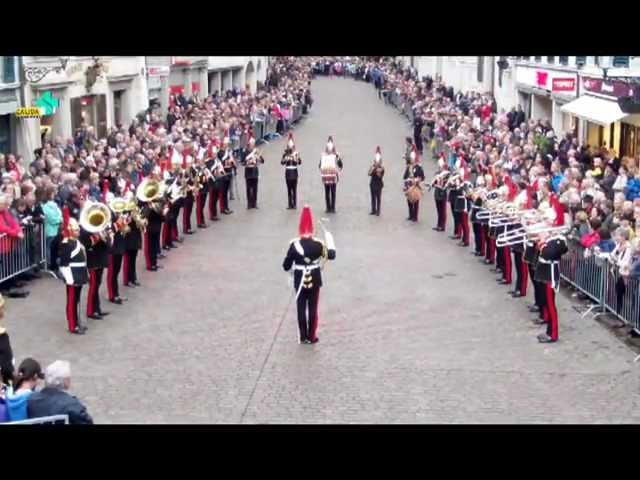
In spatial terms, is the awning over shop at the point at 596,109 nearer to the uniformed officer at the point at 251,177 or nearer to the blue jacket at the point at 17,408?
the uniformed officer at the point at 251,177

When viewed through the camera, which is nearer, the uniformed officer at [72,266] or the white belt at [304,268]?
the white belt at [304,268]

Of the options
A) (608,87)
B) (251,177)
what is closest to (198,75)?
(251,177)

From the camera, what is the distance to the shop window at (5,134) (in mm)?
24000

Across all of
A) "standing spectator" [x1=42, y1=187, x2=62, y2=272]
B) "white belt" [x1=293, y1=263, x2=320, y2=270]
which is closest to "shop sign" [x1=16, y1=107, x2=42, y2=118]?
"standing spectator" [x1=42, y1=187, x2=62, y2=272]

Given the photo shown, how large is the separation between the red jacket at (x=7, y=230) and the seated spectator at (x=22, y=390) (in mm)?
6836

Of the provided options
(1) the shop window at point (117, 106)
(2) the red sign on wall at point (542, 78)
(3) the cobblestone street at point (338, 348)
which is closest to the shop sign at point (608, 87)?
(2) the red sign on wall at point (542, 78)

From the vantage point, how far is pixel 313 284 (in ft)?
42.0

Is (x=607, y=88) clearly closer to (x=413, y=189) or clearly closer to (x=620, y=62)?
(x=620, y=62)

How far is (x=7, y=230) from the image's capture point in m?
14.7

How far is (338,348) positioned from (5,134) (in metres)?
14.1

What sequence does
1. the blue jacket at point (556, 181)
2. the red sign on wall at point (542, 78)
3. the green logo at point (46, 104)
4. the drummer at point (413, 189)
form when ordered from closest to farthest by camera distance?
the blue jacket at point (556, 181), the drummer at point (413, 189), the green logo at point (46, 104), the red sign on wall at point (542, 78)

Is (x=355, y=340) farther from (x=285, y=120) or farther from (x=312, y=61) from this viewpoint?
(x=312, y=61)
